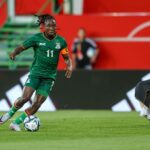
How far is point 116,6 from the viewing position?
24812mm

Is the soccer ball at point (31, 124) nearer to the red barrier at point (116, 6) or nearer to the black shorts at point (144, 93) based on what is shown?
the black shorts at point (144, 93)

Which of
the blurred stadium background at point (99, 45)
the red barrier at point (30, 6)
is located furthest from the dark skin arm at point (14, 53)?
the red barrier at point (30, 6)

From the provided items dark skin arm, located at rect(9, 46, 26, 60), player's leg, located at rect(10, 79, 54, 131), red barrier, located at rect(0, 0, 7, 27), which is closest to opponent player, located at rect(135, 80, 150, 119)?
player's leg, located at rect(10, 79, 54, 131)

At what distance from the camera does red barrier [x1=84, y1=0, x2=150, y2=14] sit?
974 inches

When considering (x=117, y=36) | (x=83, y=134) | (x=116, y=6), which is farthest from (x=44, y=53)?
(x=116, y=6)

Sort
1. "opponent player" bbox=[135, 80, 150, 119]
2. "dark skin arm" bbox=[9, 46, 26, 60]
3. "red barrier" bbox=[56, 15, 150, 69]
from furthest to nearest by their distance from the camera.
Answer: "red barrier" bbox=[56, 15, 150, 69] < "opponent player" bbox=[135, 80, 150, 119] < "dark skin arm" bbox=[9, 46, 26, 60]

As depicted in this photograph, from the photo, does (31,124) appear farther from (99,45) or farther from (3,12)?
(3,12)

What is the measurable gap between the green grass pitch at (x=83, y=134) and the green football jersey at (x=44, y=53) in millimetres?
1059

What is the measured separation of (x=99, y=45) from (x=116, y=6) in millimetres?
2056

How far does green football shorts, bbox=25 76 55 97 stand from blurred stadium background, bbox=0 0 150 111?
6.17 metres

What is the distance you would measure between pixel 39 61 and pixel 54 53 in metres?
0.31

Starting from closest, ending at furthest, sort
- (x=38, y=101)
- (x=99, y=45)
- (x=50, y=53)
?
(x=38, y=101) < (x=50, y=53) < (x=99, y=45)

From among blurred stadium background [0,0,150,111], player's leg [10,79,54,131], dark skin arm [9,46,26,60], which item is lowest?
blurred stadium background [0,0,150,111]

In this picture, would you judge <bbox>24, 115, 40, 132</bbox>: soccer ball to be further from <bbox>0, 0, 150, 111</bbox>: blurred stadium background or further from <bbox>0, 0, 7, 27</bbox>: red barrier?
<bbox>0, 0, 7, 27</bbox>: red barrier
